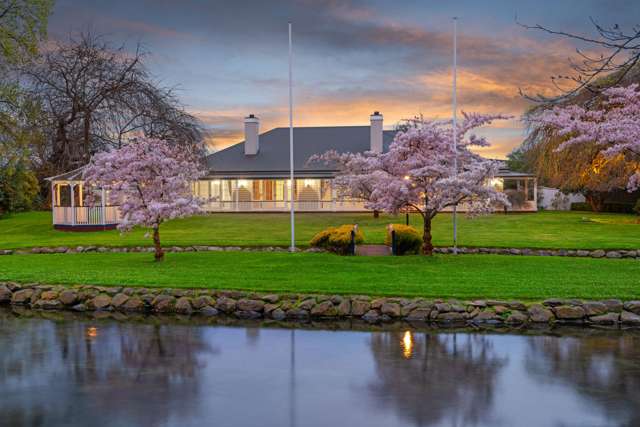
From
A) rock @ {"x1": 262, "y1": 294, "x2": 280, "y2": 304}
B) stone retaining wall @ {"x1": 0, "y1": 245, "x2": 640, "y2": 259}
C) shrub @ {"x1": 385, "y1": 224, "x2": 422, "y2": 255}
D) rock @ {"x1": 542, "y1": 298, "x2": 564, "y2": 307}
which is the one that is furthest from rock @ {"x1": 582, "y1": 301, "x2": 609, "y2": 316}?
stone retaining wall @ {"x1": 0, "y1": 245, "x2": 640, "y2": 259}

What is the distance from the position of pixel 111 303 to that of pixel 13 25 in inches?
583

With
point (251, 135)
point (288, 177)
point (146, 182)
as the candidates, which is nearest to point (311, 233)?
point (146, 182)

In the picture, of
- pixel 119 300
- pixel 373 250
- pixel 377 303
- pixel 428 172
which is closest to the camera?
pixel 377 303

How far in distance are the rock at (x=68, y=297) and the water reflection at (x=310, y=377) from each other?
1.68 metres

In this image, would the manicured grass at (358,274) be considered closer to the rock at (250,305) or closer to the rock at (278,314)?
the rock at (250,305)

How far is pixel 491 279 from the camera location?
12.8m

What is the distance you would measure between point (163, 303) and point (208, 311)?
96cm

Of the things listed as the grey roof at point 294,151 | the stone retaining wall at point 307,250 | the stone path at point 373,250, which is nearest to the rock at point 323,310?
the stone path at point 373,250

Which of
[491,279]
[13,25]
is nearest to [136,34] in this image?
[13,25]

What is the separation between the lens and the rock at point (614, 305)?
1044cm

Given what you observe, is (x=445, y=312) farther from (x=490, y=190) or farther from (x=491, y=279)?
(x=490, y=190)

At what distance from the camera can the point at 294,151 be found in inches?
1580

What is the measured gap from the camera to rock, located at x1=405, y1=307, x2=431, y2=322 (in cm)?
1070

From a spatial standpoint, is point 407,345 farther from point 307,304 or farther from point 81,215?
point 81,215
